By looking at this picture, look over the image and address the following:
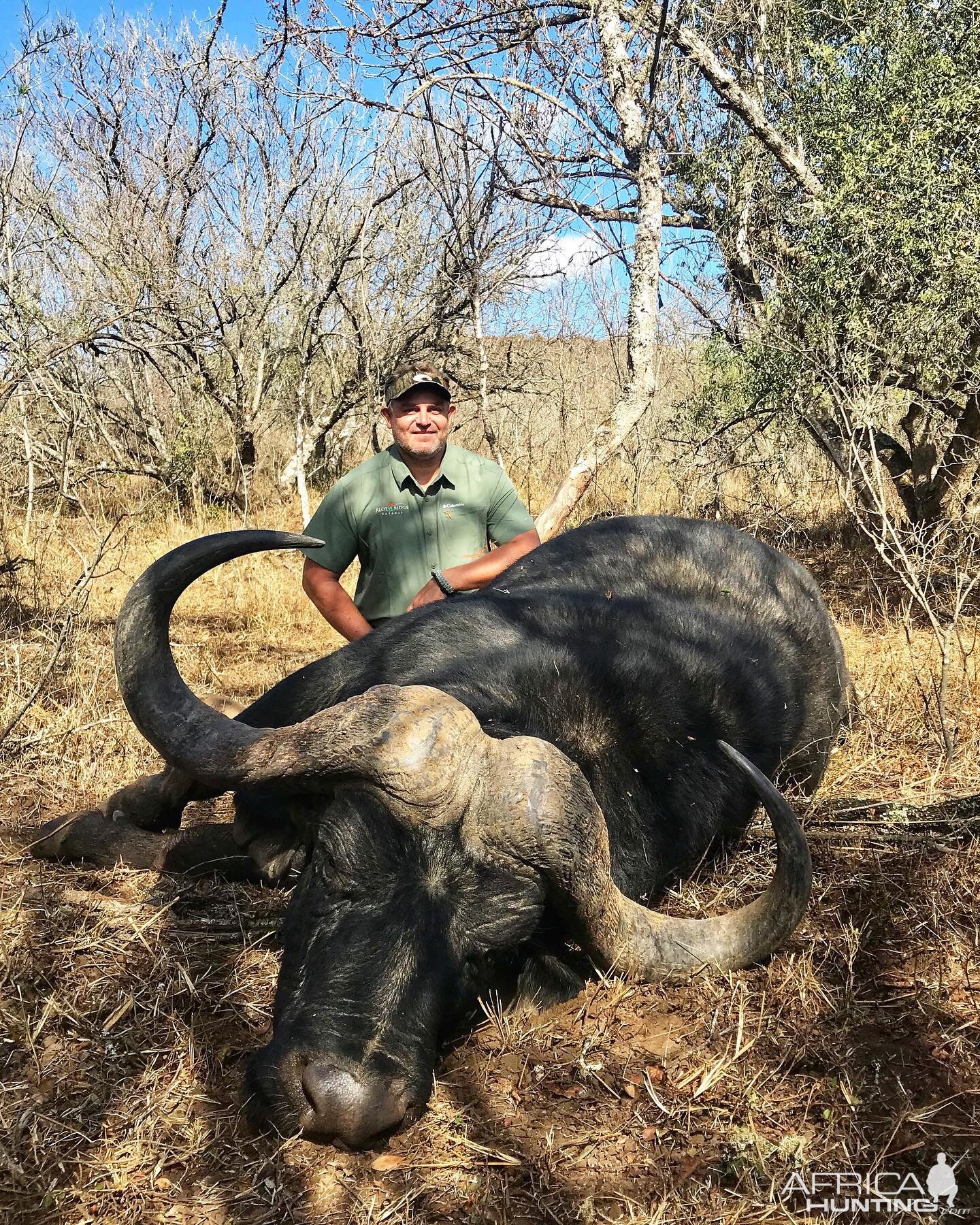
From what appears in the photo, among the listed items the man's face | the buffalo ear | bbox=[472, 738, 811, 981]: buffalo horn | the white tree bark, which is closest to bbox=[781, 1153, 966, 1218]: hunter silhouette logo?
bbox=[472, 738, 811, 981]: buffalo horn

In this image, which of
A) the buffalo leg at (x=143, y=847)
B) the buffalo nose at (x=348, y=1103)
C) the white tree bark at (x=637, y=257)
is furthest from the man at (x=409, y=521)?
the buffalo nose at (x=348, y=1103)

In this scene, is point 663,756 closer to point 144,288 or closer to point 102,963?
point 102,963

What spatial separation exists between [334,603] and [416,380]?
119 centimetres

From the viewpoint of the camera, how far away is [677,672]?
308cm

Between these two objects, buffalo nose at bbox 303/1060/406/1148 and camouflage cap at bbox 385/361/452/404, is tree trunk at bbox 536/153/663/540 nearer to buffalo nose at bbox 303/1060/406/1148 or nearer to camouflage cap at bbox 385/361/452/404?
camouflage cap at bbox 385/361/452/404

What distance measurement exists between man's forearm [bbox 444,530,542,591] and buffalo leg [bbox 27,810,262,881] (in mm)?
1749

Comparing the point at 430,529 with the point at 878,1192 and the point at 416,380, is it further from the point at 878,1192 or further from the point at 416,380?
the point at 878,1192

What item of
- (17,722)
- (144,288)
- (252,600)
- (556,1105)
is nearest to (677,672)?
(556,1105)

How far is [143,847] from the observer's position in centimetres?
319

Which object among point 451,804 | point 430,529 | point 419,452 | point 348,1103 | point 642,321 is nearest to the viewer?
point 348,1103

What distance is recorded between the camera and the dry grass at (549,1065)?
1.95 meters

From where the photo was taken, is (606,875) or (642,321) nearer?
(606,875)

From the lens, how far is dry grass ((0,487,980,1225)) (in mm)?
1954

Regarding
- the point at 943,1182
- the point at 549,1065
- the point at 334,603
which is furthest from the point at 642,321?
the point at 943,1182
